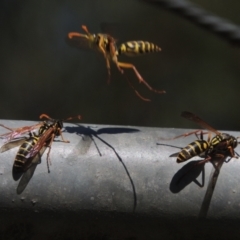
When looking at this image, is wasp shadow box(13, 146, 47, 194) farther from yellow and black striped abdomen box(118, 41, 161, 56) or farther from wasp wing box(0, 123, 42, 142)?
yellow and black striped abdomen box(118, 41, 161, 56)

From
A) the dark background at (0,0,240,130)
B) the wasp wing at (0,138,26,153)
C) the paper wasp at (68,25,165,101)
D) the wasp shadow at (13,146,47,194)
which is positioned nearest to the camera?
the wasp shadow at (13,146,47,194)

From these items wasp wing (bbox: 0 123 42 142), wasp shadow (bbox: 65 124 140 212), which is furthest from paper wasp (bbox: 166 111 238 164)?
wasp wing (bbox: 0 123 42 142)

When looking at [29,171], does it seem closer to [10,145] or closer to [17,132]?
[10,145]

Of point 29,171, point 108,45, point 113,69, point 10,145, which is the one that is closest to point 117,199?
point 29,171

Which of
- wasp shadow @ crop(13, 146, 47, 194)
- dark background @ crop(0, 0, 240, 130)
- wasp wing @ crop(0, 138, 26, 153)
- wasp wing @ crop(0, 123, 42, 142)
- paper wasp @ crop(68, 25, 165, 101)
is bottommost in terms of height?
wasp shadow @ crop(13, 146, 47, 194)

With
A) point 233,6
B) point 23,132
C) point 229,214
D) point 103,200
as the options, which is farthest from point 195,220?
point 233,6
